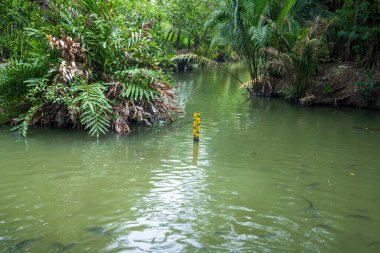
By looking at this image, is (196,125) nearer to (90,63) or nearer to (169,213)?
(90,63)

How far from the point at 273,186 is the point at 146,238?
7.27 feet

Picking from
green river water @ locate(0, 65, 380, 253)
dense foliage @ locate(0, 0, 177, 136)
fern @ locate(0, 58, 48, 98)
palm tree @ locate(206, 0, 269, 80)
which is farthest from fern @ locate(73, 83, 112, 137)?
palm tree @ locate(206, 0, 269, 80)

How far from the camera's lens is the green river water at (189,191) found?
388 cm

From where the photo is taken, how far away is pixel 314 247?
376 cm

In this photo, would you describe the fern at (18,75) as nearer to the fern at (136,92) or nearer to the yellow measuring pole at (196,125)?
the fern at (136,92)

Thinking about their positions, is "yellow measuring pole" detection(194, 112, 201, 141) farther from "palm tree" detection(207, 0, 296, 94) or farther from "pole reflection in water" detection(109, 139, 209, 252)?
"palm tree" detection(207, 0, 296, 94)

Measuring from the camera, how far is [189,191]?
17.0 ft

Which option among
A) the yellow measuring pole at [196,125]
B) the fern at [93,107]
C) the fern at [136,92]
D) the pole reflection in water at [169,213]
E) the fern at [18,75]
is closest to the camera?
the pole reflection in water at [169,213]

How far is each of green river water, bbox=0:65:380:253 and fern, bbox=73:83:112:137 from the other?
0.33 metres

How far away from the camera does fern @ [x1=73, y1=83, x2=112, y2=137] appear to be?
802 cm

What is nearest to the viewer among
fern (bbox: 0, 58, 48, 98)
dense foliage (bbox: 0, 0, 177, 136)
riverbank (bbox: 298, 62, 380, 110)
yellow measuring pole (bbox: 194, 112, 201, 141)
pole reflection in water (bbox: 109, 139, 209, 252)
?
pole reflection in water (bbox: 109, 139, 209, 252)

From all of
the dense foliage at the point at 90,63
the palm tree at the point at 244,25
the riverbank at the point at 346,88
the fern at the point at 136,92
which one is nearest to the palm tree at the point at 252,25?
the palm tree at the point at 244,25

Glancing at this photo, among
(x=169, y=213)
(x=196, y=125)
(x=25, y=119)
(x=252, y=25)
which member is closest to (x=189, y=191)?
(x=169, y=213)

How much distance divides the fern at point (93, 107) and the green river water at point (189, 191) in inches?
12.8
